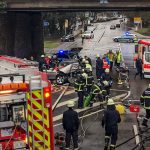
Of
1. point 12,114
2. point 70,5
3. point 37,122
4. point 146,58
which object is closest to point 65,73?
point 146,58

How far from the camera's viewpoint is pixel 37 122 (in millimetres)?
8281

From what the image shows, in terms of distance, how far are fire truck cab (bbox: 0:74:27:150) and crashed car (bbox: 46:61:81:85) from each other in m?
14.1

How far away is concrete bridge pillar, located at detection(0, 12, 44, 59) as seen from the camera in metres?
30.9

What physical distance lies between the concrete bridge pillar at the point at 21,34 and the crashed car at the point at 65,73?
817cm

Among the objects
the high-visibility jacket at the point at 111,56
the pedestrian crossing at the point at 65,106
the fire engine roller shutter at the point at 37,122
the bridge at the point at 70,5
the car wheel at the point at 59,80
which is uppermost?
the bridge at the point at 70,5

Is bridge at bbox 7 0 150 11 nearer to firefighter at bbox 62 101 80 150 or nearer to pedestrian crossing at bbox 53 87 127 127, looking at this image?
pedestrian crossing at bbox 53 87 127 127

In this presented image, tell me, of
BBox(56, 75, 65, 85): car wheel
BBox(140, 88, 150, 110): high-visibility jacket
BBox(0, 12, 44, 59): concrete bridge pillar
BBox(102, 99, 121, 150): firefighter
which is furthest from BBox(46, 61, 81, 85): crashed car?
BBox(102, 99, 121, 150): firefighter

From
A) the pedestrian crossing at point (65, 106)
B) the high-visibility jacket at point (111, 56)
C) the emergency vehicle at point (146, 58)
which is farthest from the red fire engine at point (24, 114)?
the high-visibility jacket at point (111, 56)

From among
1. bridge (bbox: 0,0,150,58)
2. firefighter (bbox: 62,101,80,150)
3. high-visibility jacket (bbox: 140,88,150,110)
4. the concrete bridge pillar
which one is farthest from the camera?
the concrete bridge pillar

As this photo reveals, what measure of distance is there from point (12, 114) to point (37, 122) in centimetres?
49

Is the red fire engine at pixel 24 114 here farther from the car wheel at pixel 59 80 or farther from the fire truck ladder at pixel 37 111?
the car wheel at pixel 59 80

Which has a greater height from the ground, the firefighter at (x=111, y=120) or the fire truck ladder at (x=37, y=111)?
the fire truck ladder at (x=37, y=111)

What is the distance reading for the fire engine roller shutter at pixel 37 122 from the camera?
820cm

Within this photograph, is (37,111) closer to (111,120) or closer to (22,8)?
(111,120)
